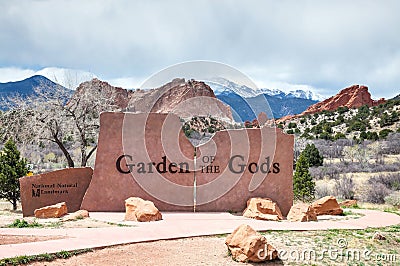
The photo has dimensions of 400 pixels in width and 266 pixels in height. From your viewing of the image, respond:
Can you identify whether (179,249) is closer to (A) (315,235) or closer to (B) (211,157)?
(A) (315,235)

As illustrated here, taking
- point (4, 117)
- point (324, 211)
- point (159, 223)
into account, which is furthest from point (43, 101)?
point (324, 211)

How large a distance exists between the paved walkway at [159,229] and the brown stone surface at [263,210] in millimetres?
416

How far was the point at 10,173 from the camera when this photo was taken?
50.1 ft

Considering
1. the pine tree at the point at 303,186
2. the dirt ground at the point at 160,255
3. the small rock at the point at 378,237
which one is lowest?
the dirt ground at the point at 160,255

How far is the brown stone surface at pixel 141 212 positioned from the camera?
387 inches

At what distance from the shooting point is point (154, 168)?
12.0 metres

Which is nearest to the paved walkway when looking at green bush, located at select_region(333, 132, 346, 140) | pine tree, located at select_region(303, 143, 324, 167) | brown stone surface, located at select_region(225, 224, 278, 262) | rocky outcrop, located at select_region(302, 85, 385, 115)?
brown stone surface, located at select_region(225, 224, 278, 262)

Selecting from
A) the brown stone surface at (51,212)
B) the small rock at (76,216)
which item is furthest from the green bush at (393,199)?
the brown stone surface at (51,212)

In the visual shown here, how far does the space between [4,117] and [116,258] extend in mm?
17743

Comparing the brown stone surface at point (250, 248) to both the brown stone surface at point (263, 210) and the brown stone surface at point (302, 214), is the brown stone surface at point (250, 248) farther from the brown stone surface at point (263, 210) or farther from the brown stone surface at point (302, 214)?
the brown stone surface at point (263, 210)

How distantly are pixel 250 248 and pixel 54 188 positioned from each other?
25.8 ft

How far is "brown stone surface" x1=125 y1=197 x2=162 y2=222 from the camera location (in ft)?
32.2

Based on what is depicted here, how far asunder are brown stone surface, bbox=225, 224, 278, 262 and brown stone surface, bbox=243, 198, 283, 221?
13.7 feet

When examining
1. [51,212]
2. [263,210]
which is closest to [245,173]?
[263,210]
